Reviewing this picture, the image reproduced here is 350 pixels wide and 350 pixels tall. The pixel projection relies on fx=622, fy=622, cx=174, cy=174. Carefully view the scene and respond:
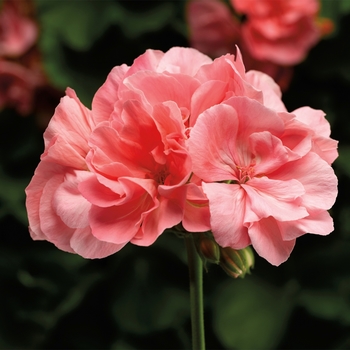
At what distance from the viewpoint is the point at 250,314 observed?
30.9 inches

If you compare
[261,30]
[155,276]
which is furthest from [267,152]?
[155,276]

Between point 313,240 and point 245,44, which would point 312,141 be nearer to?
point 245,44

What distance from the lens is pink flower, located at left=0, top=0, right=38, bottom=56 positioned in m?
0.83

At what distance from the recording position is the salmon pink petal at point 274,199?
238 millimetres

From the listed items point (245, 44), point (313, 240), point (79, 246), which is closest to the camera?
point (79, 246)

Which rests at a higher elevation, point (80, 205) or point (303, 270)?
point (80, 205)

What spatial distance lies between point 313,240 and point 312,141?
0.58 m

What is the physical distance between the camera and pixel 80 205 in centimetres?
25

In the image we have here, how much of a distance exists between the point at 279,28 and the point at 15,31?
1.19ft

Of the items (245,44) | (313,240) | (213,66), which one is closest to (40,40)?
(245,44)

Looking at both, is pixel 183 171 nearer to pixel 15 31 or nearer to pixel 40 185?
pixel 40 185

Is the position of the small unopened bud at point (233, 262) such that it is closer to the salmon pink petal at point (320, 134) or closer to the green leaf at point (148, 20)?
the salmon pink petal at point (320, 134)

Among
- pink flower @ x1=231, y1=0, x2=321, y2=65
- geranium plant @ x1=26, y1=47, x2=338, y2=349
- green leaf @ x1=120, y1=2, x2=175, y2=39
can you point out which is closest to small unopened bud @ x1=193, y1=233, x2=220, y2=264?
geranium plant @ x1=26, y1=47, x2=338, y2=349

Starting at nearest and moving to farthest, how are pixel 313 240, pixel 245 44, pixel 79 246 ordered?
pixel 79 246
pixel 245 44
pixel 313 240
